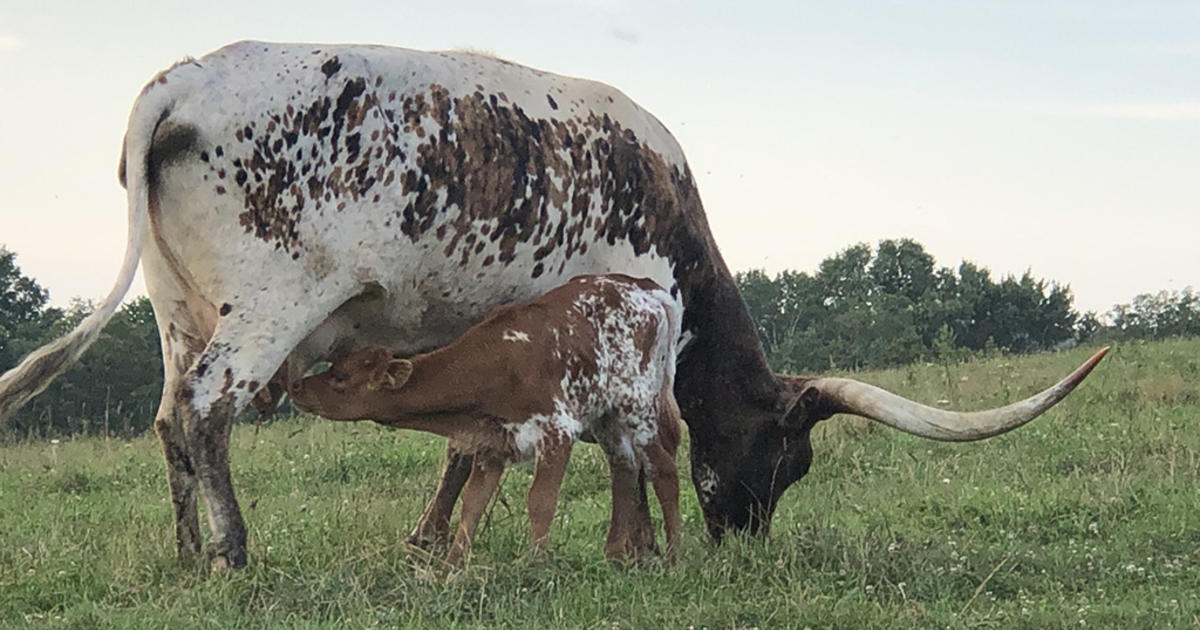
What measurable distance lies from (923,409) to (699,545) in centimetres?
137

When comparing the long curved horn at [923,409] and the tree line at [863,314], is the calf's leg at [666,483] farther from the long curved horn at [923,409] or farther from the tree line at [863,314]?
the tree line at [863,314]

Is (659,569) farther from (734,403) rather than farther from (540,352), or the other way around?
(734,403)

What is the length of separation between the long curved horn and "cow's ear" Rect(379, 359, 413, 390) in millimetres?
2596

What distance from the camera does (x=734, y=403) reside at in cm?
803

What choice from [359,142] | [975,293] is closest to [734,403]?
[359,142]

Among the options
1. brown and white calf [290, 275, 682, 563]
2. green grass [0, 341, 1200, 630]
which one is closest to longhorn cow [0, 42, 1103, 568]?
brown and white calf [290, 275, 682, 563]

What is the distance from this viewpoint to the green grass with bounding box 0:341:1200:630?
5586mm

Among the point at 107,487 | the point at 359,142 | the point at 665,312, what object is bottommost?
the point at 107,487

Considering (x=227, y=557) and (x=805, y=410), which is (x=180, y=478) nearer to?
(x=227, y=557)

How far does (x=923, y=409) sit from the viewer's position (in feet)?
23.9

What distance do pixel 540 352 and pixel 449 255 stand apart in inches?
26.0

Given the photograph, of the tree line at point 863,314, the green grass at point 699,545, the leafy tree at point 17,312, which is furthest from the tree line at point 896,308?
the green grass at point 699,545

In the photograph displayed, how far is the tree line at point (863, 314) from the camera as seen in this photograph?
125ft

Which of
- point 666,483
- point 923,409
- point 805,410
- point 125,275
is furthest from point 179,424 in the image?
point 923,409
